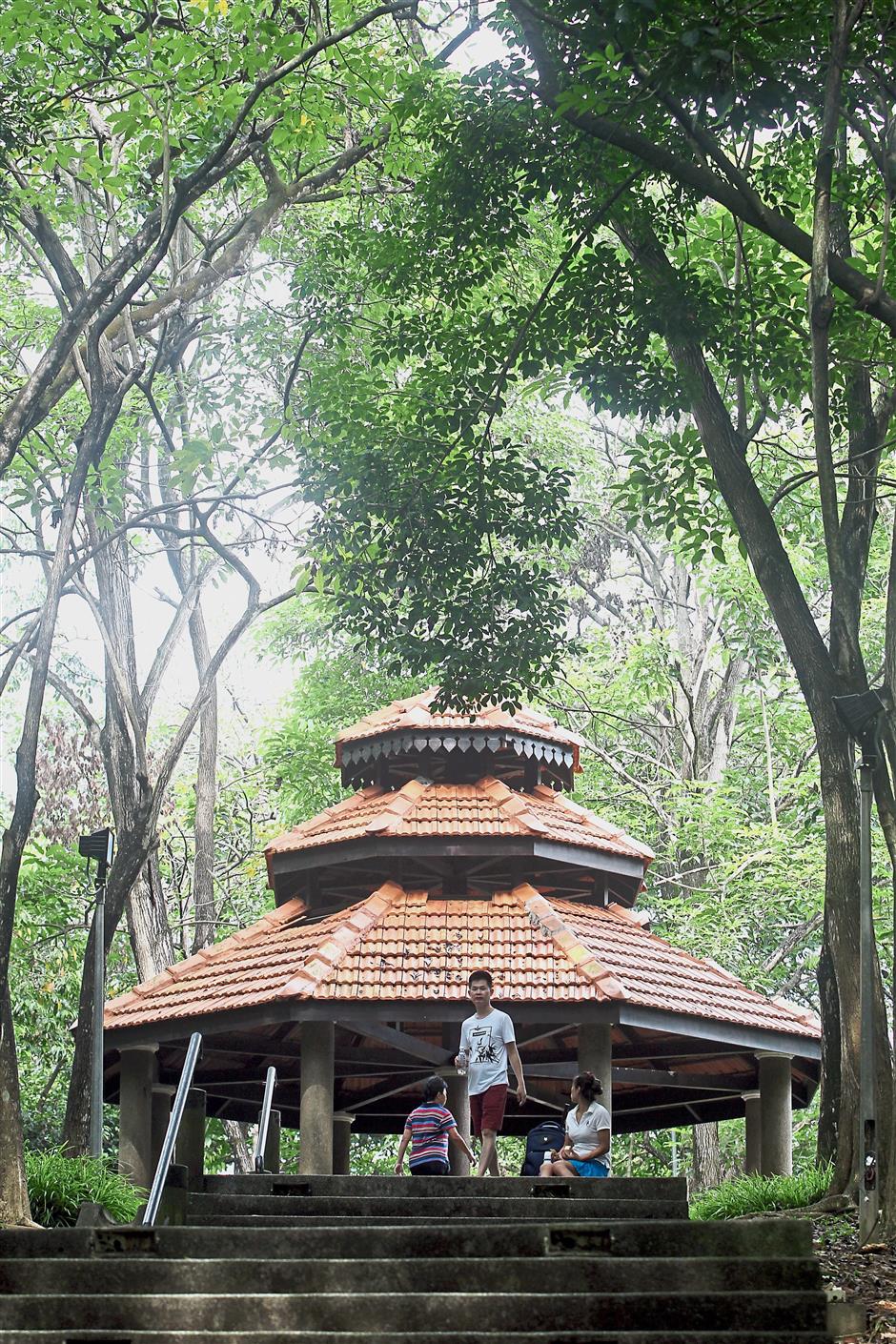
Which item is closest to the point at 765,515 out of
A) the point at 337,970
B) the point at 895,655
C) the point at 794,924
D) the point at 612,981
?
the point at 895,655

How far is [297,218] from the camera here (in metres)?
21.1

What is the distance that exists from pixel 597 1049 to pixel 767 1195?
3688mm

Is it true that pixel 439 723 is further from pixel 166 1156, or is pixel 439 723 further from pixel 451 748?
pixel 166 1156

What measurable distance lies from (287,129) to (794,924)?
17.3 m

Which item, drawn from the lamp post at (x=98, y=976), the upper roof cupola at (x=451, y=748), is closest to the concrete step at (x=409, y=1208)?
the lamp post at (x=98, y=976)

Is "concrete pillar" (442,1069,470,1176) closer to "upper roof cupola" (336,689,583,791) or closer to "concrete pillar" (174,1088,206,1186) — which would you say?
"upper roof cupola" (336,689,583,791)

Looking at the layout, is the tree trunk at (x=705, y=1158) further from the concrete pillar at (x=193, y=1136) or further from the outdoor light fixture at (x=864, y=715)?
the outdoor light fixture at (x=864, y=715)

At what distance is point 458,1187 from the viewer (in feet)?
29.7

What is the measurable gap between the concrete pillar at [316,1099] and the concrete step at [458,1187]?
5.46 meters

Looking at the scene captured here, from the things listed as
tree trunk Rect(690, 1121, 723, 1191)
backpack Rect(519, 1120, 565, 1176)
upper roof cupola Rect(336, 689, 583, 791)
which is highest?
upper roof cupola Rect(336, 689, 583, 791)

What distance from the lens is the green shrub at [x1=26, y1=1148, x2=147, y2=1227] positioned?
1204cm

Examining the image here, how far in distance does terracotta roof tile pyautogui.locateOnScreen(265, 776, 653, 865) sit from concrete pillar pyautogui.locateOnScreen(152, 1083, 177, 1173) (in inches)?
106

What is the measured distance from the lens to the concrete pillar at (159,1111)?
17.1m

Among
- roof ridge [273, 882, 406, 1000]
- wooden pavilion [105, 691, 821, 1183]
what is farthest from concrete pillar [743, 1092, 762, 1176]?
roof ridge [273, 882, 406, 1000]
